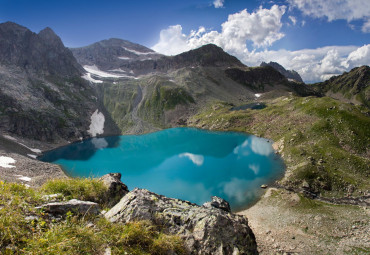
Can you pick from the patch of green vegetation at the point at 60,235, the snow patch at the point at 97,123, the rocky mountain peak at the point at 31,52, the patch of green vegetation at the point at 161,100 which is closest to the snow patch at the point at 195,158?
the patch of green vegetation at the point at 60,235

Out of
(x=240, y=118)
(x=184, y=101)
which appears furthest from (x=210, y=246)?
(x=184, y=101)

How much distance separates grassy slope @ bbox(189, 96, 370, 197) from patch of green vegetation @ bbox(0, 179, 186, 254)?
36.0 m

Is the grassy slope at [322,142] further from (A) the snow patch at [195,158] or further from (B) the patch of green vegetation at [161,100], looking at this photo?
(B) the patch of green vegetation at [161,100]

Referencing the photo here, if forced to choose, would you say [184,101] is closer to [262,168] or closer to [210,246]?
[262,168]

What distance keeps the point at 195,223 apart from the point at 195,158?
48.3 meters

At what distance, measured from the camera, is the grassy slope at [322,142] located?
109 ft

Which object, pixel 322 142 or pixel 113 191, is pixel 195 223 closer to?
pixel 113 191

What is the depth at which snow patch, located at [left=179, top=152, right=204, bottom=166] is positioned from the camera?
170ft

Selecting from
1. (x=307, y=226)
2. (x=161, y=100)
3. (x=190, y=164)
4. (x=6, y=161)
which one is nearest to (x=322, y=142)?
(x=307, y=226)

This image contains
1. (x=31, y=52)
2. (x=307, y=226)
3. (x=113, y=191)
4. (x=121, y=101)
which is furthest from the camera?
(x=121, y=101)

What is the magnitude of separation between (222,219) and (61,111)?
128 metres

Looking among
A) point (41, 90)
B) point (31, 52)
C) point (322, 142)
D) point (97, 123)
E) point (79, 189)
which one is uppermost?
point (31, 52)

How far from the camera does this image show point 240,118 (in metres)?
83.2

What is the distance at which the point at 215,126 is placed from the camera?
88.8 metres
